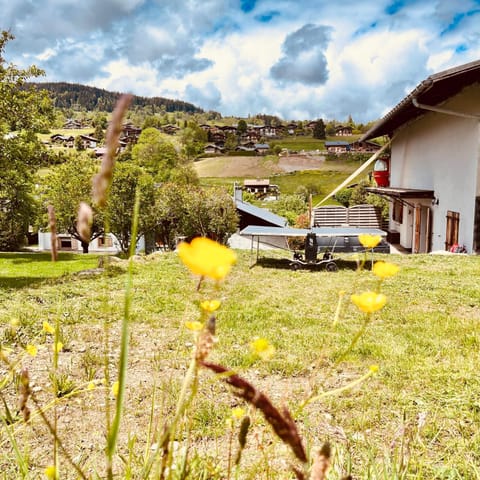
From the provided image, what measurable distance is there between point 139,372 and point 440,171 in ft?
44.3

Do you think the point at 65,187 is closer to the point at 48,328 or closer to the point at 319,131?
the point at 48,328

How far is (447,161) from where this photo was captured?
45.8 ft

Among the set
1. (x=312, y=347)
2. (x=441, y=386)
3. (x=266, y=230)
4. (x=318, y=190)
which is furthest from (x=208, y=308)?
(x=318, y=190)

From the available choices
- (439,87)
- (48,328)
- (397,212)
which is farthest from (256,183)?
(48,328)

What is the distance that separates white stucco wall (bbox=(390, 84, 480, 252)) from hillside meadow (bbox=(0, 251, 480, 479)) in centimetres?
460

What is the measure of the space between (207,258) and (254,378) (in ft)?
11.6

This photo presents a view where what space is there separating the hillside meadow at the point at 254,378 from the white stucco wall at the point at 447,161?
181 inches

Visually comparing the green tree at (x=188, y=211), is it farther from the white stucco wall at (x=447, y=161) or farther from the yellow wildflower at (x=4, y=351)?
the yellow wildflower at (x=4, y=351)

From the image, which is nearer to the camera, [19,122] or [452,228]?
[19,122]

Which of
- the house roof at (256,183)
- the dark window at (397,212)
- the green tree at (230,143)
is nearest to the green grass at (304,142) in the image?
the green tree at (230,143)

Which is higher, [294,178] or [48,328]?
[294,178]

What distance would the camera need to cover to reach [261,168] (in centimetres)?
7244

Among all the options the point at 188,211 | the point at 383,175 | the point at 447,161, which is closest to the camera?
the point at 447,161

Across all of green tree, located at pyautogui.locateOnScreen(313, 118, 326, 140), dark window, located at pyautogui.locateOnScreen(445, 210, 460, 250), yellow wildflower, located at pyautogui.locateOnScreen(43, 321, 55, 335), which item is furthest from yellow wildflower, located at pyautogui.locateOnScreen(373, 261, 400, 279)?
green tree, located at pyautogui.locateOnScreen(313, 118, 326, 140)
